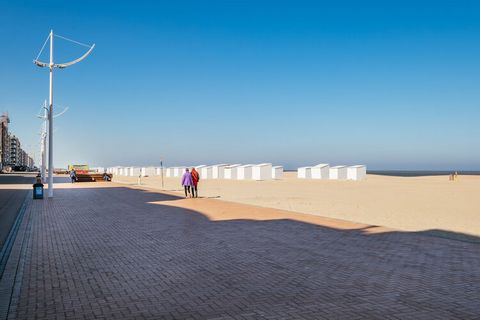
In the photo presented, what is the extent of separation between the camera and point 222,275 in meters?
6.83

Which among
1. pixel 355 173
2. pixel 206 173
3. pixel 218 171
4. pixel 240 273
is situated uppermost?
pixel 218 171

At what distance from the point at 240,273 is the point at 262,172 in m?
47.5

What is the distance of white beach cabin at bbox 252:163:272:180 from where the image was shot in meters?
54.3

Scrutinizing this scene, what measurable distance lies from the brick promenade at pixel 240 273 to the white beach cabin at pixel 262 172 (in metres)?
41.8

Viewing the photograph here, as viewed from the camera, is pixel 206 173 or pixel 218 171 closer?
pixel 218 171

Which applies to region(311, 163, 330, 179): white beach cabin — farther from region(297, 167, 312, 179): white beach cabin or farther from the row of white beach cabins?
region(297, 167, 312, 179): white beach cabin

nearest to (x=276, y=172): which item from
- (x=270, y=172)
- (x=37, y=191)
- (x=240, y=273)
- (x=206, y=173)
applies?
(x=270, y=172)

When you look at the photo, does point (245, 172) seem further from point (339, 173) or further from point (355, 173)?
point (355, 173)

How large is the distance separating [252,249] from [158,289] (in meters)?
3.27

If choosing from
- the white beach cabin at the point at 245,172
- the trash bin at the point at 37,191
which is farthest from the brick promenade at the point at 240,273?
the white beach cabin at the point at 245,172

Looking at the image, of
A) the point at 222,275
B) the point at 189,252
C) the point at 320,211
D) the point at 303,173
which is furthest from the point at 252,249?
the point at 303,173

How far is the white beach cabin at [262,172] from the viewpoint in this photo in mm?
54281

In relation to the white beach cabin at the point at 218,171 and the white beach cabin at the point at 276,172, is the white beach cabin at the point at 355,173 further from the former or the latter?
the white beach cabin at the point at 218,171

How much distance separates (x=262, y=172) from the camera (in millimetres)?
54344
